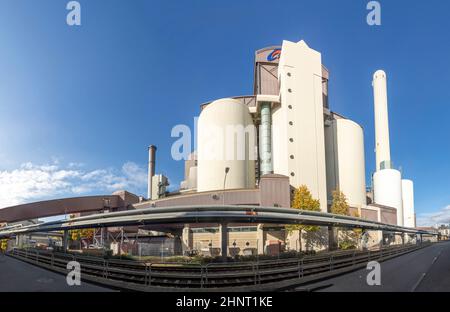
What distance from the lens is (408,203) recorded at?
99.5 m

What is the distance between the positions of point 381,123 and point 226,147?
4412 centimetres

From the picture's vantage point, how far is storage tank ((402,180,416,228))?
97.0m

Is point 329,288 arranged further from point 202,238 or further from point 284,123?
point 284,123

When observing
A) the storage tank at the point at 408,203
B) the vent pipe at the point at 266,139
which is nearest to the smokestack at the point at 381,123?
the storage tank at the point at 408,203

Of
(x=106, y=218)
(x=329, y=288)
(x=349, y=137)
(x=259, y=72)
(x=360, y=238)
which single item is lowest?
(x=360, y=238)

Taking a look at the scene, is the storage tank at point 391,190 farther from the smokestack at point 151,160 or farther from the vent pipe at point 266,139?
the smokestack at point 151,160

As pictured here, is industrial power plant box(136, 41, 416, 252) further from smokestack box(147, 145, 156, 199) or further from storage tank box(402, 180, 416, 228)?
smokestack box(147, 145, 156, 199)

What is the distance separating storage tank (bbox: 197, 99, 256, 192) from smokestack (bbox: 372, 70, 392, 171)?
117ft

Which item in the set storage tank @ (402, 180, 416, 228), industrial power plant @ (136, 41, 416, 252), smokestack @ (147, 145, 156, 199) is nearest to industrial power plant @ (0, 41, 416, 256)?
industrial power plant @ (136, 41, 416, 252)

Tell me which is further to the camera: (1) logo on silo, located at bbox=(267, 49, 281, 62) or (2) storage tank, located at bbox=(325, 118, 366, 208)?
(1) logo on silo, located at bbox=(267, 49, 281, 62)

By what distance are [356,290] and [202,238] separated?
3787cm

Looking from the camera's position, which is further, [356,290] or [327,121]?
[327,121]
